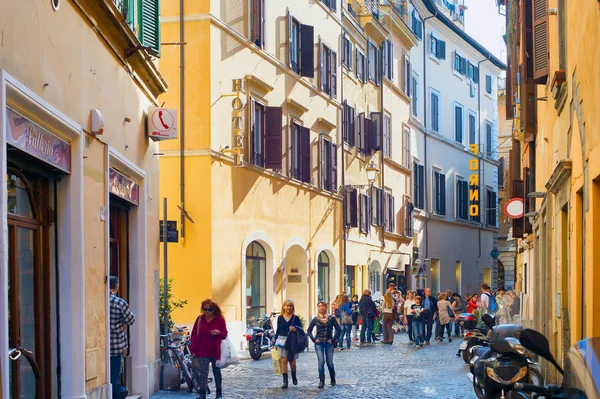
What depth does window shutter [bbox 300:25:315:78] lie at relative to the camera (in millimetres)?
27938

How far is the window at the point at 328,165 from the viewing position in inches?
1195

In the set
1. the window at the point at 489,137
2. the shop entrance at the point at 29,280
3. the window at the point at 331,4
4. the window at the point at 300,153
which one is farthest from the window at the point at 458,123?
the shop entrance at the point at 29,280

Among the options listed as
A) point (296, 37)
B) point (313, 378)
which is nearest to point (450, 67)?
point (296, 37)

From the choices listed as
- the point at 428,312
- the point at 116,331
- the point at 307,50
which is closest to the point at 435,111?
the point at 307,50

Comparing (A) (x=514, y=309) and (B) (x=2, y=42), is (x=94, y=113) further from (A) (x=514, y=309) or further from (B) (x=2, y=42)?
(A) (x=514, y=309)

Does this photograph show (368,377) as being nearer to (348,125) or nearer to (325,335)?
(325,335)

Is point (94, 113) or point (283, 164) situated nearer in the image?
point (94, 113)

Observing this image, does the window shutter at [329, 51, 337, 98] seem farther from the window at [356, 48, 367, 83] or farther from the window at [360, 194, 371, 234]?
the window at [360, 194, 371, 234]

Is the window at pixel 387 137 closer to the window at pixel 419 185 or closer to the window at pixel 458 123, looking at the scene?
the window at pixel 419 185

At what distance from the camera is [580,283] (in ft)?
38.0

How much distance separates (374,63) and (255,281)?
14.5 metres

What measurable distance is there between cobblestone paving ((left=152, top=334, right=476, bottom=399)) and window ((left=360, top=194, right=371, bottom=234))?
9.09 m

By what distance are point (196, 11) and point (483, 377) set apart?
12692 mm

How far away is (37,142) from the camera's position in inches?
385
